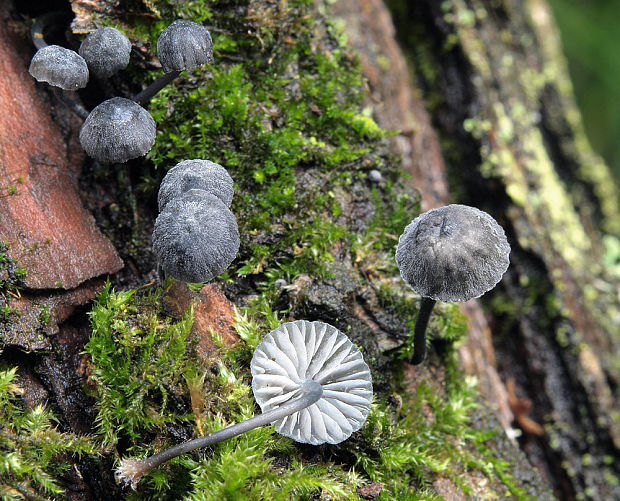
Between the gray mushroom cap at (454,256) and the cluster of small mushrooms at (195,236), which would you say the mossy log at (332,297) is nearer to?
the cluster of small mushrooms at (195,236)

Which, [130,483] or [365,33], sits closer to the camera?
[130,483]

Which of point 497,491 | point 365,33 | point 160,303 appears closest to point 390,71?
point 365,33

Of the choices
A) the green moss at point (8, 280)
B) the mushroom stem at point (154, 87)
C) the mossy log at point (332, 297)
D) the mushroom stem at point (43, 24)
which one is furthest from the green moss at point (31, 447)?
the mushroom stem at point (43, 24)

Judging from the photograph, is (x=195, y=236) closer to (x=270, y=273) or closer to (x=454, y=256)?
(x=270, y=273)

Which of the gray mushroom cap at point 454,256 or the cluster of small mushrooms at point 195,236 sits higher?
the cluster of small mushrooms at point 195,236

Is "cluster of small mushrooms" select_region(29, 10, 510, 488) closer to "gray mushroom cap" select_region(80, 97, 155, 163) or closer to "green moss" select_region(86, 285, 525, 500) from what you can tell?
"gray mushroom cap" select_region(80, 97, 155, 163)

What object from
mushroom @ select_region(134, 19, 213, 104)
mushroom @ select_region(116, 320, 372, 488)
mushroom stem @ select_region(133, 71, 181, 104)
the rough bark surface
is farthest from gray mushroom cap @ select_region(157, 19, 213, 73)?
the rough bark surface

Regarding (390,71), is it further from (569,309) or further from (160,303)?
(160,303)

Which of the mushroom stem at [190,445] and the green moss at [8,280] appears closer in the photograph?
the mushroom stem at [190,445]
